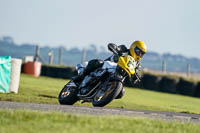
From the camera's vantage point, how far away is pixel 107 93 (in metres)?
11.3

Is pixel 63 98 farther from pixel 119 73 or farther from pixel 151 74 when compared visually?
pixel 151 74

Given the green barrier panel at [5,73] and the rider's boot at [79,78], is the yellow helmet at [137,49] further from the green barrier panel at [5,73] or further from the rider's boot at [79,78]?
the green barrier panel at [5,73]

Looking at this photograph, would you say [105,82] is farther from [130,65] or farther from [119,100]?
[119,100]

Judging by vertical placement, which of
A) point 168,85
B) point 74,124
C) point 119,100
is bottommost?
point 168,85

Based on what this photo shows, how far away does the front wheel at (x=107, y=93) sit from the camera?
11123mm

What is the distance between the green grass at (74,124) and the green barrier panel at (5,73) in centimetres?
695

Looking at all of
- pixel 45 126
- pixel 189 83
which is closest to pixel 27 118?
pixel 45 126

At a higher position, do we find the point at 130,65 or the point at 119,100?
the point at 130,65

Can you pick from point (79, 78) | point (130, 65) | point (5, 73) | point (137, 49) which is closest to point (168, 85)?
point (5, 73)

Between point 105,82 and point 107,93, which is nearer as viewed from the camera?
point 107,93

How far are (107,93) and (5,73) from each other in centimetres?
463

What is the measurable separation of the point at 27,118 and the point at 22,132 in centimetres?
118

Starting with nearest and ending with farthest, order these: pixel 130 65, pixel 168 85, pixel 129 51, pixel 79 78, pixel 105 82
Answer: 1. pixel 130 65
2. pixel 105 82
3. pixel 129 51
4. pixel 79 78
5. pixel 168 85

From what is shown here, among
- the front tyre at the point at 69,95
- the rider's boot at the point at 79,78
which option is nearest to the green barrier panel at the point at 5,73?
the front tyre at the point at 69,95
